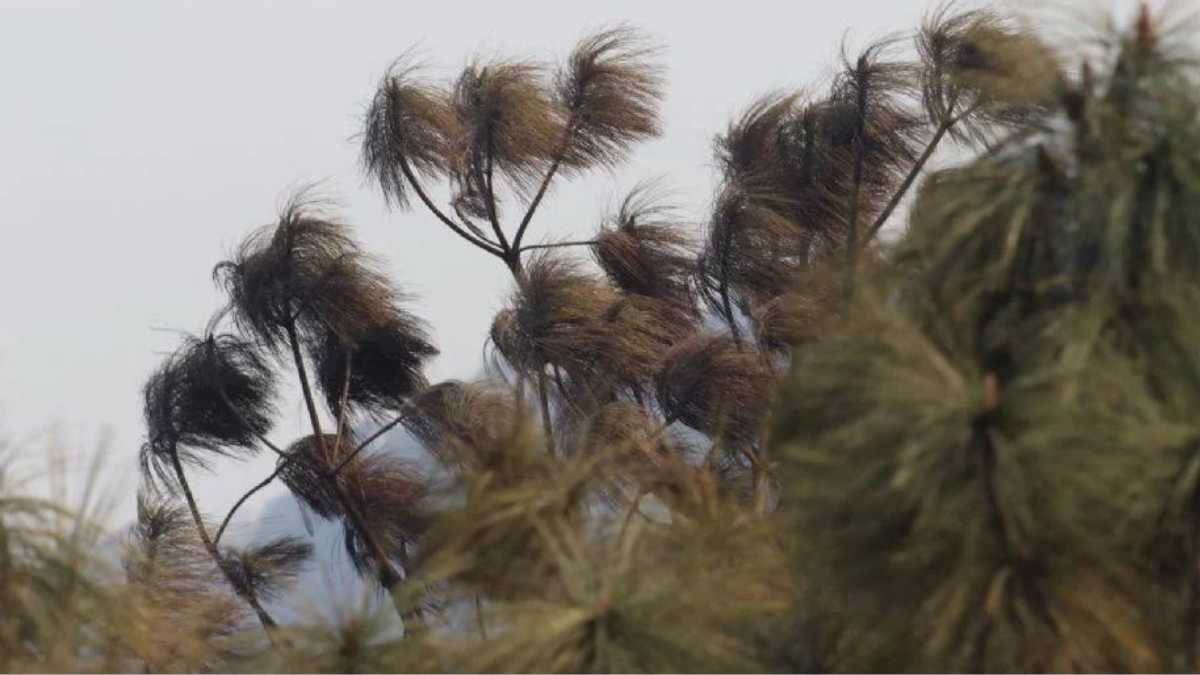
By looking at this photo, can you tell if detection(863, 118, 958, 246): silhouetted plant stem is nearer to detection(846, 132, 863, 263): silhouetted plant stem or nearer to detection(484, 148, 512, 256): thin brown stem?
detection(846, 132, 863, 263): silhouetted plant stem

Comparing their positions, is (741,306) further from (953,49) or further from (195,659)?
(195,659)

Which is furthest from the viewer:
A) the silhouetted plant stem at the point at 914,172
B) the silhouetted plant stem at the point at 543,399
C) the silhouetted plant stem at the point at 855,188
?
the silhouetted plant stem at the point at 855,188

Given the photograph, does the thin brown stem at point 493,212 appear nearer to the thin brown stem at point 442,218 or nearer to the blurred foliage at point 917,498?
the thin brown stem at point 442,218

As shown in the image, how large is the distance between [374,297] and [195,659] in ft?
17.9

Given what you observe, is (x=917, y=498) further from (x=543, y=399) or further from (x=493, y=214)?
(x=493, y=214)

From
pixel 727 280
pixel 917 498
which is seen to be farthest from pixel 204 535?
pixel 917 498

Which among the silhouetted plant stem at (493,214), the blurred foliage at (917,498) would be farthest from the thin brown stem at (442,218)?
the blurred foliage at (917,498)

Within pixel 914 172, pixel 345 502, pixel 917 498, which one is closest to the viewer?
pixel 917 498

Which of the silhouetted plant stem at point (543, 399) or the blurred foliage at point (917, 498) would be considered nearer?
the blurred foliage at point (917, 498)

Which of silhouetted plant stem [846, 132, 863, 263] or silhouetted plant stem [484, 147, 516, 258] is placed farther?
silhouetted plant stem [484, 147, 516, 258]

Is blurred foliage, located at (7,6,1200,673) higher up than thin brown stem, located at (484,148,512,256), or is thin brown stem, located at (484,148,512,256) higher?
thin brown stem, located at (484,148,512,256)

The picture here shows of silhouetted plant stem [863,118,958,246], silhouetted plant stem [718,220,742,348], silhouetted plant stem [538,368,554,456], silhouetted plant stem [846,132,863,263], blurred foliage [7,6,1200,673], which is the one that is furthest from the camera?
silhouetted plant stem [718,220,742,348]

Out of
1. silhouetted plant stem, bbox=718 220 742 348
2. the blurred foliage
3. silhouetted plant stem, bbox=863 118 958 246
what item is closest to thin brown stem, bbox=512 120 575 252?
silhouetted plant stem, bbox=718 220 742 348

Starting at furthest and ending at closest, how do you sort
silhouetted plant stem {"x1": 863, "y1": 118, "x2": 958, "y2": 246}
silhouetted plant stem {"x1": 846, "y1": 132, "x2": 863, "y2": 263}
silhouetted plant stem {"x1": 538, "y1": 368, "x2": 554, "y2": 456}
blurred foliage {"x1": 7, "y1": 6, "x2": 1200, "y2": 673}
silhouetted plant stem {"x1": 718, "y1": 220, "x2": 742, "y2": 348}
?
silhouetted plant stem {"x1": 718, "y1": 220, "x2": 742, "y2": 348} < silhouetted plant stem {"x1": 846, "y1": 132, "x2": 863, "y2": 263} < silhouetted plant stem {"x1": 863, "y1": 118, "x2": 958, "y2": 246} < silhouetted plant stem {"x1": 538, "y1": 368, "x2": 554, "y2": 456} < blurred foliage {"x1": 7, "y1": 6, "x2": 1200, "y2": 673}
